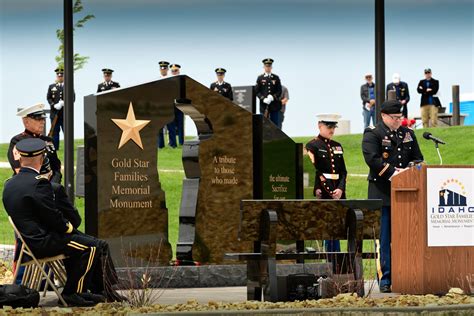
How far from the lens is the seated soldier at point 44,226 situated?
41.3 feet

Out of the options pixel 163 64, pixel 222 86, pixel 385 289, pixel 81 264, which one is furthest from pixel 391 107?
pixel 222 86

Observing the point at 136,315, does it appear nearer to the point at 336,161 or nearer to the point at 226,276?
the point at 226,276

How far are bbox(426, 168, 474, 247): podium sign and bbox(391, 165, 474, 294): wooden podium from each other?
14 millimetres

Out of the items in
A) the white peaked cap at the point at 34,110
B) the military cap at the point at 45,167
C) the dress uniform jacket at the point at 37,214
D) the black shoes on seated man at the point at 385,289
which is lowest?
the black shoes on seated man at the point at 385,289

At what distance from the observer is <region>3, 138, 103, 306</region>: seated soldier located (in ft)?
41.3

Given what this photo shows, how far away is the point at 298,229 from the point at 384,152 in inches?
85.3

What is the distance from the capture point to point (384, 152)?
15242mm

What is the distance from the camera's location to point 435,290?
1430 centimetres

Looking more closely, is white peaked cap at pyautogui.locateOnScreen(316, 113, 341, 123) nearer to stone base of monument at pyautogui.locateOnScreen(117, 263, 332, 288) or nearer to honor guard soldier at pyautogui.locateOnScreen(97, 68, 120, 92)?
stone base of monument at pyautogui.locateOnScreen(117, 263, 332, 288)

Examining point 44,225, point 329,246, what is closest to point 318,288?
point 44,225

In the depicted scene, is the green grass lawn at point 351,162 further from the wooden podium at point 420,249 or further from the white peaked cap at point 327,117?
the wooden podium at point 420,249

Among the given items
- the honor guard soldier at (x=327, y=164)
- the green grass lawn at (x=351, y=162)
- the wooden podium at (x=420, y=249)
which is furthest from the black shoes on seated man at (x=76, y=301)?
the green grass lawn at (x=351, y=162)

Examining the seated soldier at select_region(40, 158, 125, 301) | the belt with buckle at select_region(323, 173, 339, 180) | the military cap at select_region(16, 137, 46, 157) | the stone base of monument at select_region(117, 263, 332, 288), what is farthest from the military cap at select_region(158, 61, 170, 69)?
the military cap at select_region(16, 137, 46, 157)

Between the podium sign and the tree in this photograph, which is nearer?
the podium sign
